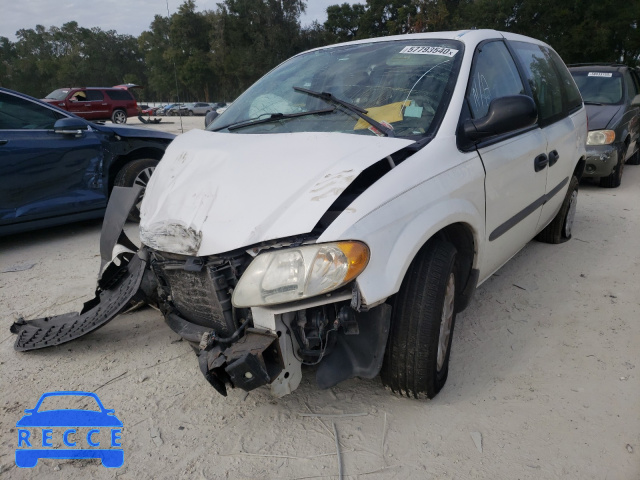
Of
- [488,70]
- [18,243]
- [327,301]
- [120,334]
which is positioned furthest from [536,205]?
[18,243]

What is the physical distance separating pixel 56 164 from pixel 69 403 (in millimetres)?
3168

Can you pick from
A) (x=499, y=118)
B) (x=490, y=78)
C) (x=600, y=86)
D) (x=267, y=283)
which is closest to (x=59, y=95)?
(x=600, y=86)

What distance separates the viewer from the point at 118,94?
23078 millimetres

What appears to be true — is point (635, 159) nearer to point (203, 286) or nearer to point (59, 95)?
point (203, 286)

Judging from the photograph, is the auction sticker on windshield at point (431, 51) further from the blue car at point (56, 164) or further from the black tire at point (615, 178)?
the black tire at point (615, 178)

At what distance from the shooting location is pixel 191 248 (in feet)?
6.51

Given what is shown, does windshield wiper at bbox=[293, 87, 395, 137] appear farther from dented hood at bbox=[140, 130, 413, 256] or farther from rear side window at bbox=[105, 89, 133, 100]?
rear side window at bbox=[105, 89, 133, 100]

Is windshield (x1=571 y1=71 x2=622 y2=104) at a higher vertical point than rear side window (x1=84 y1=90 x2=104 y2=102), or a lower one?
lower

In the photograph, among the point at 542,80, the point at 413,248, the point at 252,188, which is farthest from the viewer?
the point at 542,80

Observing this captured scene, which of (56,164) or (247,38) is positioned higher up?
(247,38)

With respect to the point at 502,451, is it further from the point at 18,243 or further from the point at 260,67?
the point at 260,67

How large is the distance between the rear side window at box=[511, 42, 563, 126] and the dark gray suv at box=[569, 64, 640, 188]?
10.3 feet

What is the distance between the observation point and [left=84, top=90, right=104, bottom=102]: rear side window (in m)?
21.8

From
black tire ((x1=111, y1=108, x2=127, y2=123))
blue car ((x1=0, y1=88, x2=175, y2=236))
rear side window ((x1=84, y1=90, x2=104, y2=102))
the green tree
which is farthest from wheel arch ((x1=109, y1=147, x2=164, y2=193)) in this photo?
the green tree
